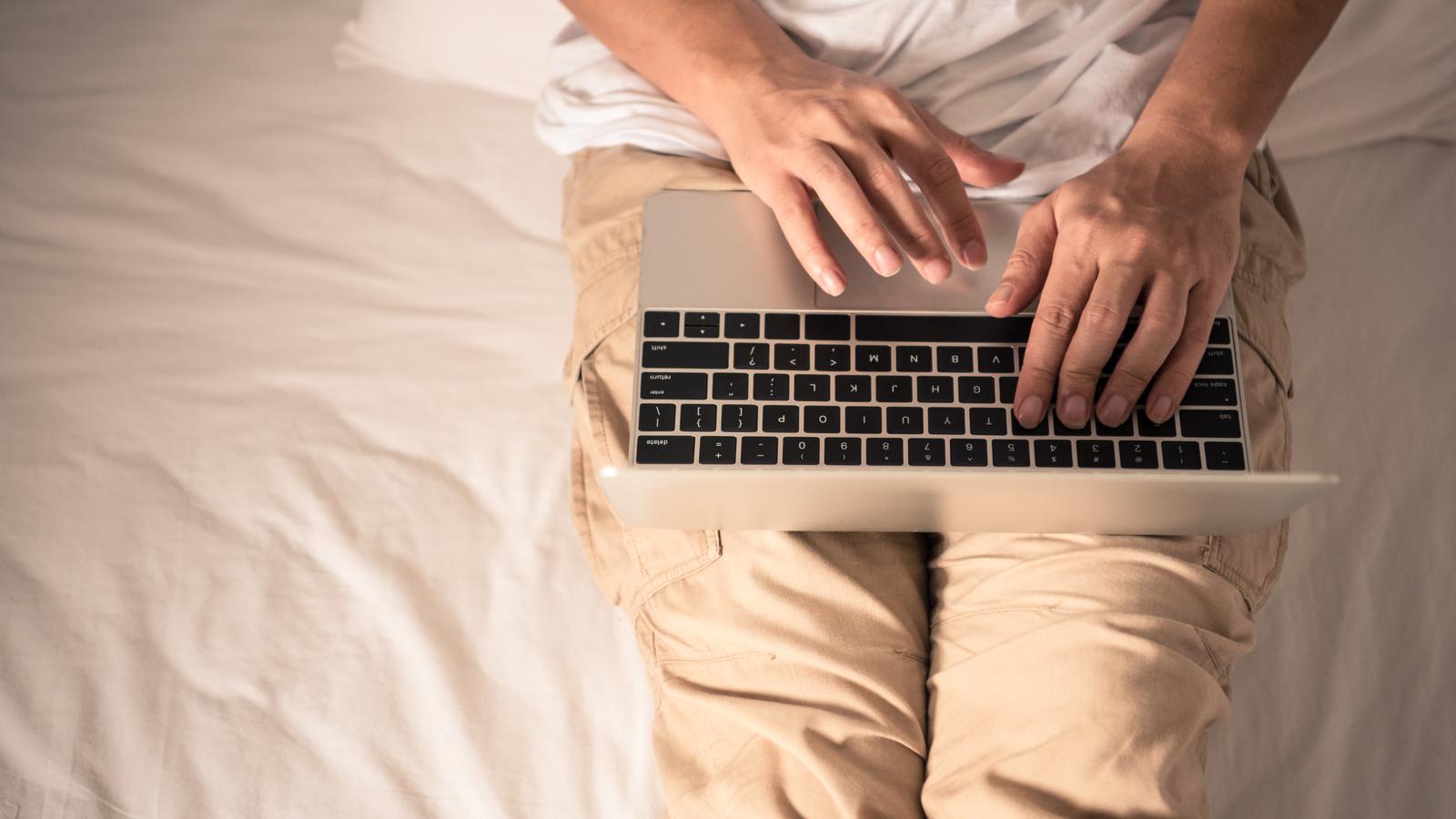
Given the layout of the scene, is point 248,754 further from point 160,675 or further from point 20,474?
point 20,474

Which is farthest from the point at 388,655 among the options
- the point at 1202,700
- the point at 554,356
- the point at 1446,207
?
→ the point at 1446,207

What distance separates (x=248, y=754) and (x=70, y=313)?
1.73 ft

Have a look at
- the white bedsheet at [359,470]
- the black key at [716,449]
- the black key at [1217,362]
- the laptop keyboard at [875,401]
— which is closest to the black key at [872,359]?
the laptop keyboard at [875,401]

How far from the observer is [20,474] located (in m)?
0.95

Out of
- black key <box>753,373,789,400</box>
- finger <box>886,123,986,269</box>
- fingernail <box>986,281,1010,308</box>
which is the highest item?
finger <box>886,123,986,269</box>

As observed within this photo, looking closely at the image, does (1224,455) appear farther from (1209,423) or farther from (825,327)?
(825,327)

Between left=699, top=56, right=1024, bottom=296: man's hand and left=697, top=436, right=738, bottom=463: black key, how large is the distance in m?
0.13

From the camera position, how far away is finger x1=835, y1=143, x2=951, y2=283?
68 centimetres

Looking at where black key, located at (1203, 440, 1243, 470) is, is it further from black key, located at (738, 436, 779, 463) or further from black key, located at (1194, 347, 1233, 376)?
black key, located at (738, 436, 779, 463)

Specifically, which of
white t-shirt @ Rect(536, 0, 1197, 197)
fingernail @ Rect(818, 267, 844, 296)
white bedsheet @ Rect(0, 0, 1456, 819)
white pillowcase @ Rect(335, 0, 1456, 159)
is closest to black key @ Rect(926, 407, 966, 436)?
fingernail @ Rect(818, 267, 844, 296)

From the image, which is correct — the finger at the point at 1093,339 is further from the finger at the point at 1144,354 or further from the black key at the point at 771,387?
the black key at the point at 771,387

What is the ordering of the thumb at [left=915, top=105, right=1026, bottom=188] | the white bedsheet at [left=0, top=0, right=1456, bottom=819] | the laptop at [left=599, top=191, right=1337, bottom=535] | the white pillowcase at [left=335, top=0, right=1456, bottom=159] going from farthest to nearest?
the white pillowcase at [left=335, top=0, right=1456, bottom=159] → the white bedsheet at [left=0, top=0, right=1456, bottom=819] → the thumb at [left=915, top=105, right=1026, bottom=188] → the laptop at [left=599, top=191, right=1337, bottom=535]

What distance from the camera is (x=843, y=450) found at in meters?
0.65

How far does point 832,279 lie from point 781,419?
10 centimetres
